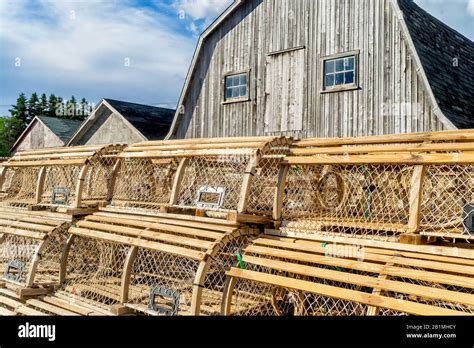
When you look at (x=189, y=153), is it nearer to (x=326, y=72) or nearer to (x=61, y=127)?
(x=326, y=72)

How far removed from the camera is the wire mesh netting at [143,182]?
6.75m

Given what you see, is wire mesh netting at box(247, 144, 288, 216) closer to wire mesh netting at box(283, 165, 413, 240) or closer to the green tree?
wire mesh netting at box(283, 165, 413, 240)

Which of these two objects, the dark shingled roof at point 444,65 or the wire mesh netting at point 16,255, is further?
the dark shingled roof at point 444,65

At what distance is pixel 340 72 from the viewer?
917 cm

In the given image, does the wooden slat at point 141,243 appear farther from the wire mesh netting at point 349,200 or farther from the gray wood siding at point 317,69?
the gray wood siding at point 317,69

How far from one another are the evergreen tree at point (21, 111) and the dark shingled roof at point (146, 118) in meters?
17.0

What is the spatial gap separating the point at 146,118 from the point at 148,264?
10.2 metres

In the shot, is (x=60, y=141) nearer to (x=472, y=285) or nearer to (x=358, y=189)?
(x=358, y=189)

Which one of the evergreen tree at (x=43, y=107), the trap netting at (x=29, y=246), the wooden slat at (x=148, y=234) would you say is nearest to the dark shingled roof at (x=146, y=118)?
the trap netting at (x=29, y=246)

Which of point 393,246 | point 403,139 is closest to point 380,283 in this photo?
point 393,246

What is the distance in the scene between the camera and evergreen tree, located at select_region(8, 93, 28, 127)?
31.2 metres

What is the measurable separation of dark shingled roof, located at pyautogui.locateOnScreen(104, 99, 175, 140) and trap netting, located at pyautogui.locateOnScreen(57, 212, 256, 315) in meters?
8.27

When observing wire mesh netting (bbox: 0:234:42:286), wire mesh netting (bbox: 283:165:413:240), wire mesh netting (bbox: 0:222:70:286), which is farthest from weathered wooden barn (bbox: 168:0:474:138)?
wire mesh netting (bbox: 0:234:42:286)
